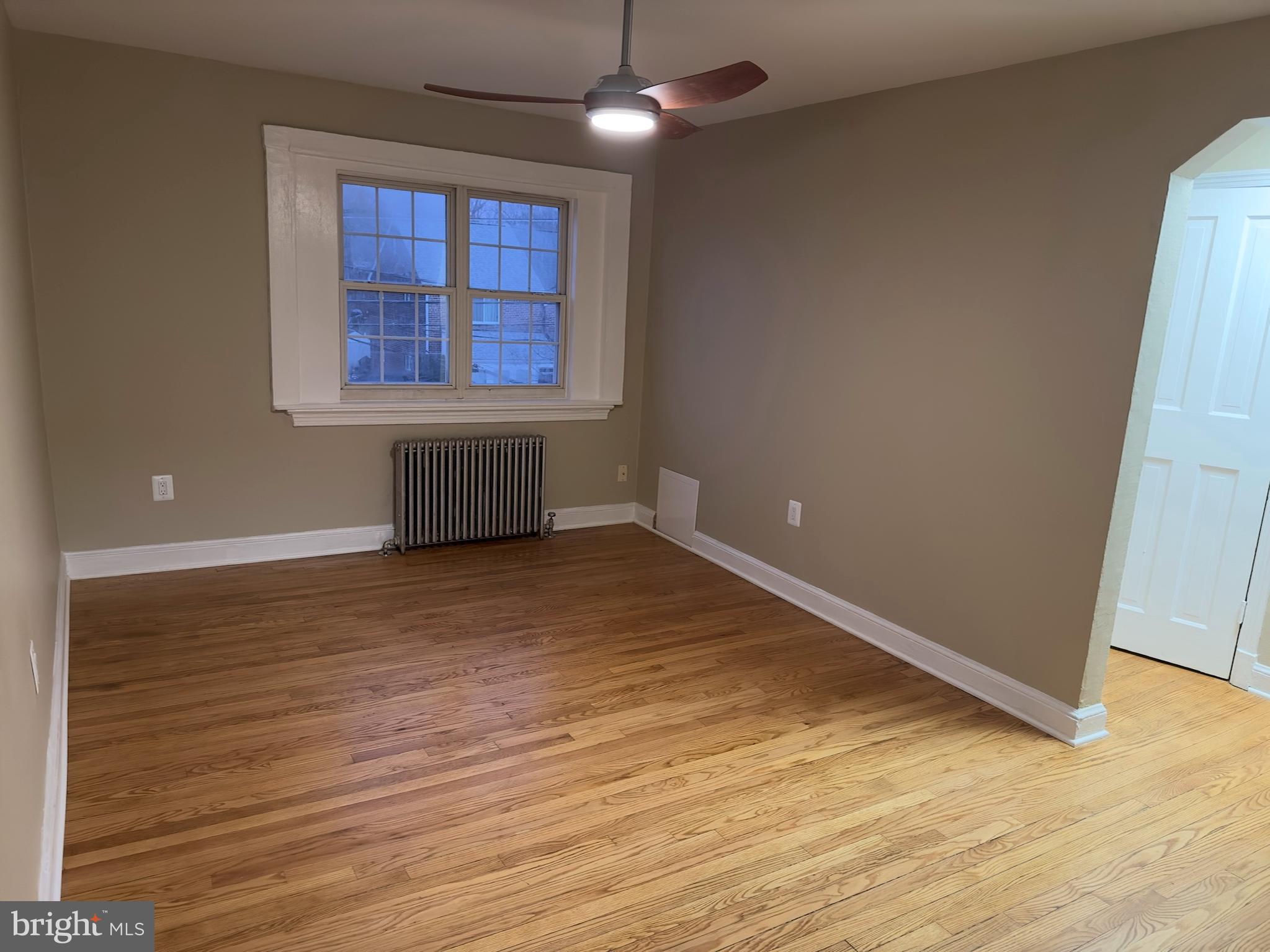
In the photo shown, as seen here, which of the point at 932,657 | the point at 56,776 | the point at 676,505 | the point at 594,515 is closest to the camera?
the point at 56,776

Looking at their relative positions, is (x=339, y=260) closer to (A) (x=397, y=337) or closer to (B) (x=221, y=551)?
(A) (x=397, y=337)

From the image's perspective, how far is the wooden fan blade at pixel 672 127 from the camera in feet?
8.81

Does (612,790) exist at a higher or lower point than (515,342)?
lower

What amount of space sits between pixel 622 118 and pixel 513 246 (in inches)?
89.4

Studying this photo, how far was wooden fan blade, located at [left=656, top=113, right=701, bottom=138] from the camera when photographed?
2.69 m

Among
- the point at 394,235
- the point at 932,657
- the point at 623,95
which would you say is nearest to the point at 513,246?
the point at 394,235

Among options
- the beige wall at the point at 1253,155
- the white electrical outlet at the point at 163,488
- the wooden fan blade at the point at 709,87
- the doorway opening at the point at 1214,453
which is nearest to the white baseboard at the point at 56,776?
the white electrical outlet at the point at 163,488

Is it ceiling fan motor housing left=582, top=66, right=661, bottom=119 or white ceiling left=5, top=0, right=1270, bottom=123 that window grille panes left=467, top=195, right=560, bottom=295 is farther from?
ceiling fan motor housing left=582, top=66, right=661, bottom=119

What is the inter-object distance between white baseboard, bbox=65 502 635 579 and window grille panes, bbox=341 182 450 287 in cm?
137

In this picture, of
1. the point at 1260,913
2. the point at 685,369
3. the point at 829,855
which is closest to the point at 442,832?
the point at 829,855

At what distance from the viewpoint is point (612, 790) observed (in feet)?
8.26

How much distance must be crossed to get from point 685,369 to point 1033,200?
2.23 m

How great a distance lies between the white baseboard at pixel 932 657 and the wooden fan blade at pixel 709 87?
7.48 ft

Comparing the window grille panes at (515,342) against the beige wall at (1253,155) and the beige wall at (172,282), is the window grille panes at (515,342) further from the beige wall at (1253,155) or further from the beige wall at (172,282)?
the beige wall at (1253,155)
